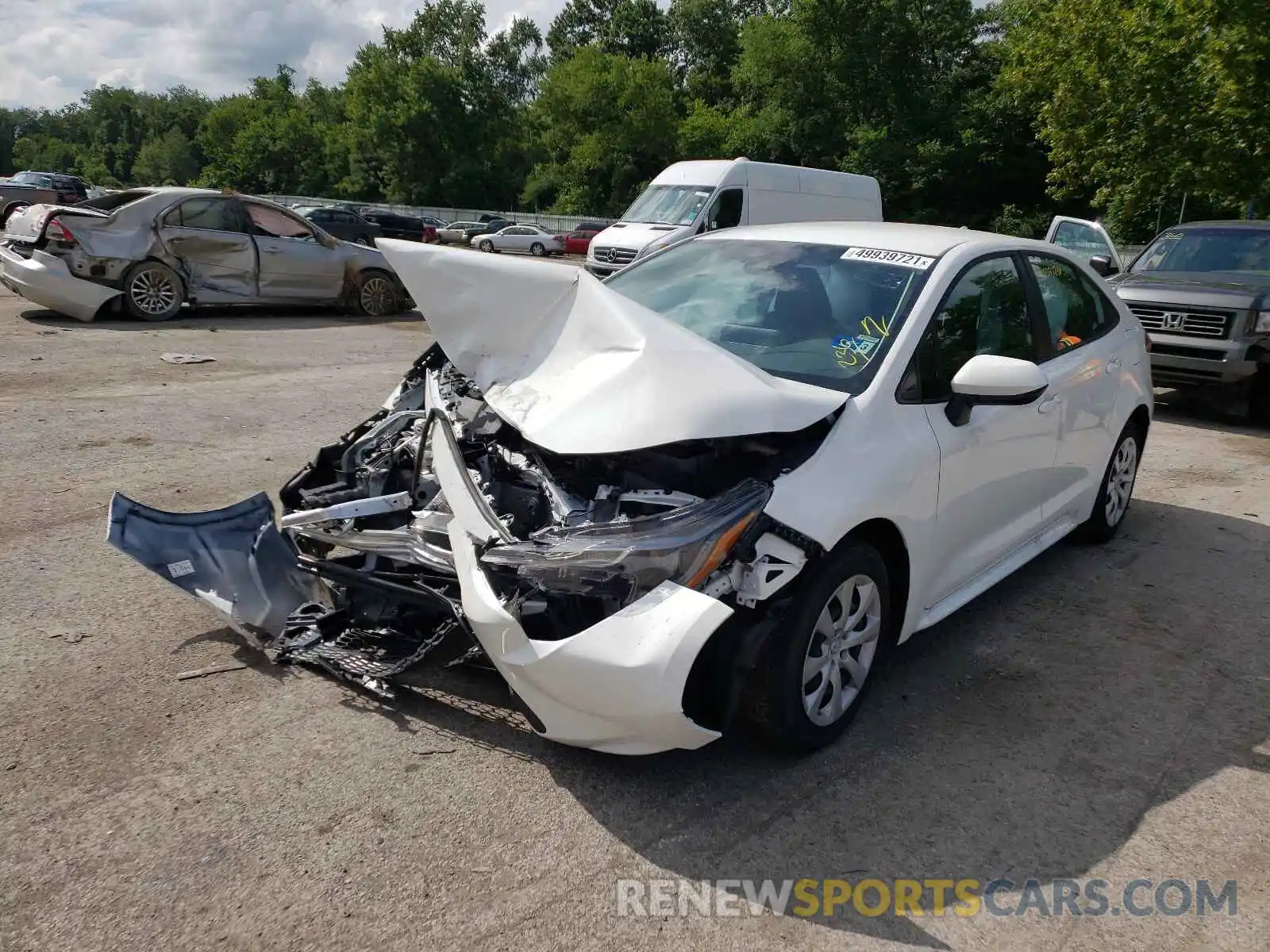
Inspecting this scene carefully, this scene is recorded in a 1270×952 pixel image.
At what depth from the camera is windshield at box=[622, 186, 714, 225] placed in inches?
666

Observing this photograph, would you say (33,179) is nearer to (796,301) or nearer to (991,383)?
(796,301)

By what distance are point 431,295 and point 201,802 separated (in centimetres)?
201

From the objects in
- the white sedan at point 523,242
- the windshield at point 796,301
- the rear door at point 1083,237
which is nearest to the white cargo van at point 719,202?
the rear door at point 1083,237

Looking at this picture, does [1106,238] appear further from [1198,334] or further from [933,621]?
[933,621]

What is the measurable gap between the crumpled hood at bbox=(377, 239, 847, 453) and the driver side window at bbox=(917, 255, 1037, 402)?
0.58m

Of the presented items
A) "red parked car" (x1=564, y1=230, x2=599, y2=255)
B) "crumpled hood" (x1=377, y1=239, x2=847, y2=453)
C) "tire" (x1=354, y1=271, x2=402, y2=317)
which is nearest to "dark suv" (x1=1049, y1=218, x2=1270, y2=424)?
"crumpled hood" (x1=377, y1=239, x2=847, y2=453)

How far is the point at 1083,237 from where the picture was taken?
13992 millimetres

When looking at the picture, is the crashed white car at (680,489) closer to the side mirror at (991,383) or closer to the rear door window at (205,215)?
the side mirror at (991,383)

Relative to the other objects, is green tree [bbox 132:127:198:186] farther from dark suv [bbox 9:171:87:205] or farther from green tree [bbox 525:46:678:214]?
dark suv [bbox 9:171:87:205]

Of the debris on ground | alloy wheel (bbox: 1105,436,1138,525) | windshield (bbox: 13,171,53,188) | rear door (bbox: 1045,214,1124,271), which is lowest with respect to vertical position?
the debris on ground

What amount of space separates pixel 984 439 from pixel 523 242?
1604 inches

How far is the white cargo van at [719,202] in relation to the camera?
661 inches

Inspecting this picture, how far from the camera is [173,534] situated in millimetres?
3998

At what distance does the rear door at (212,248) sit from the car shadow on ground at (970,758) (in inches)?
400
